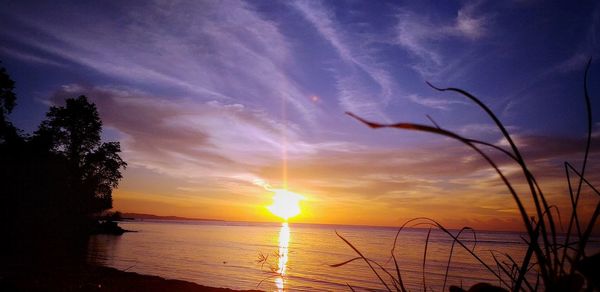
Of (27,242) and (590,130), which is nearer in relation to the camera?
(590,130)

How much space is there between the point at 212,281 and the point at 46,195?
567 inches

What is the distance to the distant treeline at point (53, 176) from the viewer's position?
67.9ft

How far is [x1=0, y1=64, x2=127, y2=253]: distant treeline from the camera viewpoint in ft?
67.9

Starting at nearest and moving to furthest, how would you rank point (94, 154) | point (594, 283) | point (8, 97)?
point (594, 283), point (8, 97), point (94, 154)

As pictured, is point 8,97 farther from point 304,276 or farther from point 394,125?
point 394,125

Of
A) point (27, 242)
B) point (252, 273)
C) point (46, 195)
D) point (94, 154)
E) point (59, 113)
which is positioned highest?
point (59, 113)

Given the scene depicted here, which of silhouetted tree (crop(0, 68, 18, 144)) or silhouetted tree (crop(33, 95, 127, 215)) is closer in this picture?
silhouetted tree (crop(0, 68, 18, 144))

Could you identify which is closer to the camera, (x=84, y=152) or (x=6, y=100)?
(x=6, y=100)

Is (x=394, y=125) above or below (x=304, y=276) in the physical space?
above

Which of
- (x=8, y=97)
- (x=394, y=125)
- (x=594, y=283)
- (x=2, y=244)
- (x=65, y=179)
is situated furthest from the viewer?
(x=65, y=179)

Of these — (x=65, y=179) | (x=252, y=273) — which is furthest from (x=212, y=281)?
(x=65, y=179)

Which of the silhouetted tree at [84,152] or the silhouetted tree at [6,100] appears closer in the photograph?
the silhouetted tree at [6,100]

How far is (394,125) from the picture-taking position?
392mm

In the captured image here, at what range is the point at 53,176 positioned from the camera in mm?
24203
